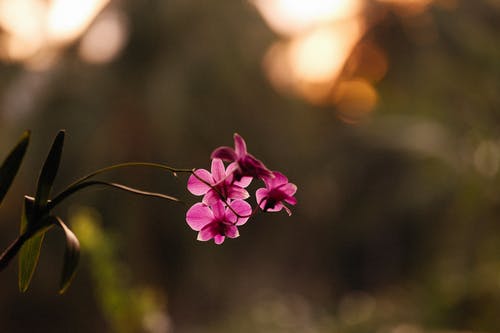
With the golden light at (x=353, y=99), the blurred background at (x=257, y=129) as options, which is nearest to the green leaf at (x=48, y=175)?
the blurred background at (x=257, y=129)

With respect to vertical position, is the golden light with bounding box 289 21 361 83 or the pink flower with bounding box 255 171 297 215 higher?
the golden light with bounding box 289 21 361 83

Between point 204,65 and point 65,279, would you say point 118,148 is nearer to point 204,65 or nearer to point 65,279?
point 204,65

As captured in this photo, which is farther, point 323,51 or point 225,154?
point 323,51

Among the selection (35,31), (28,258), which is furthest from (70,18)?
(28,258)

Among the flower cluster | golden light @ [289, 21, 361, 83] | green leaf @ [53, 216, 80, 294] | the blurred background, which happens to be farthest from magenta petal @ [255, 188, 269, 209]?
golden light @ [289, 21, 361, 83]

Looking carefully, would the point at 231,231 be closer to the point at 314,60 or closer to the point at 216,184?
the point at 216,184

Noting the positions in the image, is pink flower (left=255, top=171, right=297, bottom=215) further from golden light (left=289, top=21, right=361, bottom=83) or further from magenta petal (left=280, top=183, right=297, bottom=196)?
golden light (left=289, top=21, right=361, bottom=83)

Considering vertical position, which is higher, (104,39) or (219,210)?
(104,39)
